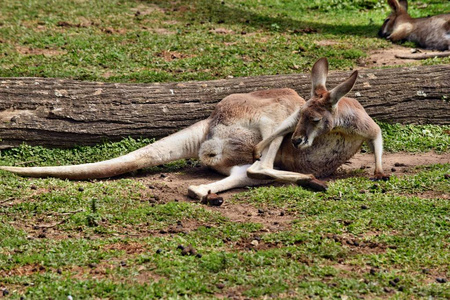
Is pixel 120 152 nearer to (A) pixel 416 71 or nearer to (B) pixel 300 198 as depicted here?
(B) pixel 300 198

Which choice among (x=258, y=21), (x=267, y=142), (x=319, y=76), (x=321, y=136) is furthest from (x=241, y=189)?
(x=258, y=21)

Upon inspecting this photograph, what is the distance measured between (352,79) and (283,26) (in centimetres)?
592

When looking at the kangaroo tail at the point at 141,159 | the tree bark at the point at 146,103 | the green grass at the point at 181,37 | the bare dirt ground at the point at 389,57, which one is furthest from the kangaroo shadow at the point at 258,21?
the kangaroo tail at the point at 141,159

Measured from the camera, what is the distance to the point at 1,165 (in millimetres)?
6379

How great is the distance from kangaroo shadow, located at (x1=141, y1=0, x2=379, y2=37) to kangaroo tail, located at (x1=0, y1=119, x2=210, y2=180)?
515 centimetres

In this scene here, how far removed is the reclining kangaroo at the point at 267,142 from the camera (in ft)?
19.2

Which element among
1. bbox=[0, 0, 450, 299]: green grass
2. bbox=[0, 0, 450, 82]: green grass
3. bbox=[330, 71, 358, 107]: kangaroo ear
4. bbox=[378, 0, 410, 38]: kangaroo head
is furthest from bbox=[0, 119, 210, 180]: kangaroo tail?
bbox=[378, 0, 410, 38]: kangaroo head

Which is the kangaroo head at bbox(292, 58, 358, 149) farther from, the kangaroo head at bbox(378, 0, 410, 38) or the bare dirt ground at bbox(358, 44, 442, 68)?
the kangaroo head at bbox(378, 0, 410, 38)

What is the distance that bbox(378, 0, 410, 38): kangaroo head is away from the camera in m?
11.3

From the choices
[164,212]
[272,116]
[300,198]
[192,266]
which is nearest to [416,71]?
[272,116]

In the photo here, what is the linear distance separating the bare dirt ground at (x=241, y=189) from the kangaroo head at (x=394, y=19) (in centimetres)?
474

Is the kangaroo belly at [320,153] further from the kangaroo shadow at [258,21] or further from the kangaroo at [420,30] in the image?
the kangaroo at [420,30]

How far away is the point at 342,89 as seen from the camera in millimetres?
5699

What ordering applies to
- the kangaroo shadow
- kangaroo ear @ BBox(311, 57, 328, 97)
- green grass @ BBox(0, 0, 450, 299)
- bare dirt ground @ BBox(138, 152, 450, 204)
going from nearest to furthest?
green grass @ BBox(0, 0, 450, 299), bare dirt ground @ BBox(138, 152, 450, 204), kangaroo ear @ BBox(311, 57, 328, 97), the kangaroo shadow
